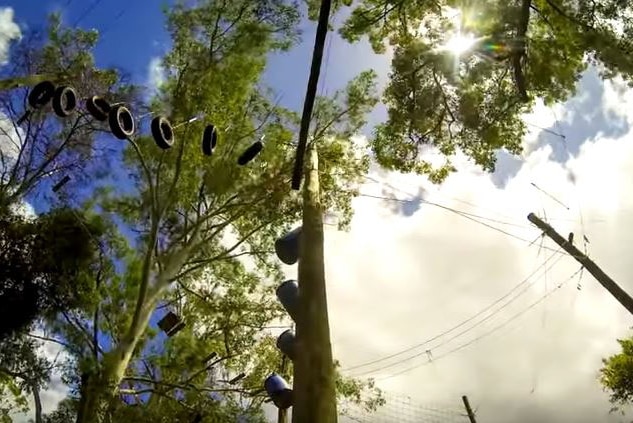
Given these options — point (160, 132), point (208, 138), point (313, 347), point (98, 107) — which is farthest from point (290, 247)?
point (98, 107)

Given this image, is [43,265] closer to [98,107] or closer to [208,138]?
[98,107]

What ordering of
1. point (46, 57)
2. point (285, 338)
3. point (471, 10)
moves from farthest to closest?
1. point (46, 57)
2. point (471, 10)
3. point (285, 338)

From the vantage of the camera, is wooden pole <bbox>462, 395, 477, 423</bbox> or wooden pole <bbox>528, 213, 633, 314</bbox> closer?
wooden pole <bbox>528, 213, 633, 314</bbox>

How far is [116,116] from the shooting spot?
18.9ft

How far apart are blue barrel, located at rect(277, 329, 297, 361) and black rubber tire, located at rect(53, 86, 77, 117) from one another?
3730 mm

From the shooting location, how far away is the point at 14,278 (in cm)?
1126

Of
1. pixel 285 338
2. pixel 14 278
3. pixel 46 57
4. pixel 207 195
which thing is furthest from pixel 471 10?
pixel 14 278

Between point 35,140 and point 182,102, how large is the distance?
3440 mm

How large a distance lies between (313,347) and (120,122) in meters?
3.93

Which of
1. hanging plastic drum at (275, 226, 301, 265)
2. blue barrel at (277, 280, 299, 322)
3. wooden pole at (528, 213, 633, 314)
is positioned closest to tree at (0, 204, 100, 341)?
hanging plastic drum at (275, 226, 301, 265)

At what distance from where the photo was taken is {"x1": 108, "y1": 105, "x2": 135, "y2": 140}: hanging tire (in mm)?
5762

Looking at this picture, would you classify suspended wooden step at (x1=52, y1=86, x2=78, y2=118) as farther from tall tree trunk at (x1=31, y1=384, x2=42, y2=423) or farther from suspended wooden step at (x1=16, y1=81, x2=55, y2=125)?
tall tree trunk at (x1=31, y1=384, x2=42, y2=423)

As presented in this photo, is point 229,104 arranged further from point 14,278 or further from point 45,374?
point 45,374

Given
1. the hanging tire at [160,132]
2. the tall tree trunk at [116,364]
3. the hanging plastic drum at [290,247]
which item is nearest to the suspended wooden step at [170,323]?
the tall tree trunk at [116,364]
